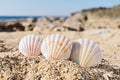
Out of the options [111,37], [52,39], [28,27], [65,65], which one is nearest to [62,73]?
[65,65]

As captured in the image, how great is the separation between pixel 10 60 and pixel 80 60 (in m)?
0.85

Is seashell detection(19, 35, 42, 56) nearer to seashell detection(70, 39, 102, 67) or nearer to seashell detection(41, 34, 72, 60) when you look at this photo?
seashell detection(41, 34, 72, 60)

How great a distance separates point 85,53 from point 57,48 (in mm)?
340

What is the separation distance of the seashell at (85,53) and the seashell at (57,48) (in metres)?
0.09

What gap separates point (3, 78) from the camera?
10.8 feet

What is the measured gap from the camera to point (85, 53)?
359 centimetres

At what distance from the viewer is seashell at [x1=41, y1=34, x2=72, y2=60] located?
359 cm

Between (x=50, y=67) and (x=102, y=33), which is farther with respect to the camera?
(x=102, y=33)

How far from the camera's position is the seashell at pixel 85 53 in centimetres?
360

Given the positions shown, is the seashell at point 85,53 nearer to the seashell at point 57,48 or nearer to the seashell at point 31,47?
the seashell at point 57,48

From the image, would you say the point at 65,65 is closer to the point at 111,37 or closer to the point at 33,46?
the point at 33,46

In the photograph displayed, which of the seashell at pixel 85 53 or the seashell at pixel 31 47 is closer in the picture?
the seashell at pixel 85 53

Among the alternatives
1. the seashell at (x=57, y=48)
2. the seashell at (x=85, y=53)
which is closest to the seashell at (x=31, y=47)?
the seashell at (x=57, y=48)

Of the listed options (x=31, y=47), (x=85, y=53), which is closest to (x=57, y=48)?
(x=85, y=53)
